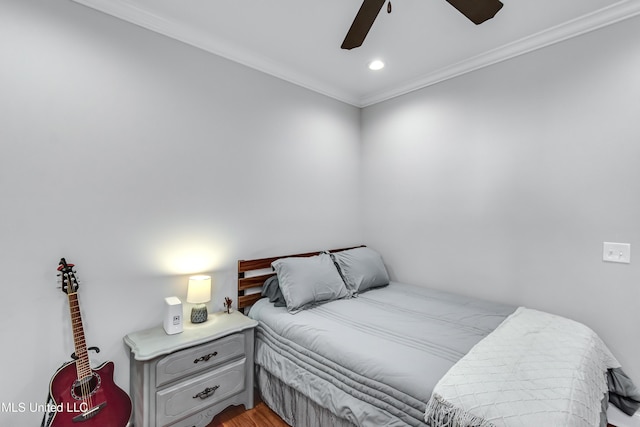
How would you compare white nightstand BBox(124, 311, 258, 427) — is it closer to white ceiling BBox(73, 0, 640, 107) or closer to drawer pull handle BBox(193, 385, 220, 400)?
drawer pull handle BBox(193, 385, 220, 400)

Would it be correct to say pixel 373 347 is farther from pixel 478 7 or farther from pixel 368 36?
pixel 368 36

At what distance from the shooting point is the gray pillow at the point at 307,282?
223 cm

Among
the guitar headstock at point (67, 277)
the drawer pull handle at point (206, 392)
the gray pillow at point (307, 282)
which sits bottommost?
the drawer pull handle at point (206, 392)

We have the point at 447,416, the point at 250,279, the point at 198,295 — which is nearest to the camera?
the point at 447,416

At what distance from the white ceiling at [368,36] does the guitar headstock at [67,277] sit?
150cm

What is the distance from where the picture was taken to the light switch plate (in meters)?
1.92

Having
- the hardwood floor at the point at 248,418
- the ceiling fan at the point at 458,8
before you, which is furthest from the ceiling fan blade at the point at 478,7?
the hardwood floor at the point at 248,418

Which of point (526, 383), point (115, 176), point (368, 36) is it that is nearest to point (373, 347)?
point (526, 383)

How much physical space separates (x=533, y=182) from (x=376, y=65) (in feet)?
5.18

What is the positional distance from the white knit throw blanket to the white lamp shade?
149 cm

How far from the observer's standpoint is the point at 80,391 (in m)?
1.53

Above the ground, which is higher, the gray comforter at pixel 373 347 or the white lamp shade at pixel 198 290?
the white lamp shade at pixel 198 290

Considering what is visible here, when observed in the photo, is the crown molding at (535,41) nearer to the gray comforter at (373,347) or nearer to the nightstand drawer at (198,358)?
the gray comforter at (373,347)

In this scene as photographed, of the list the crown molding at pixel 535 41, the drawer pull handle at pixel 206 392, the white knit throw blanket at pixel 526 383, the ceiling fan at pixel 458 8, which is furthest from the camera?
the crown molding at pixel 535 41
